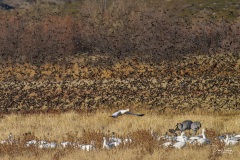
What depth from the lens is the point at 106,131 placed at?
43.1 feet

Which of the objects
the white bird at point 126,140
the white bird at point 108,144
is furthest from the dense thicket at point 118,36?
the white bird at point 108,144

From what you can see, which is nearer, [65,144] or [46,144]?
[65,144]

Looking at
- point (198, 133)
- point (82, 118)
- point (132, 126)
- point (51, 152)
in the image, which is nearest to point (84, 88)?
point (82, 118)

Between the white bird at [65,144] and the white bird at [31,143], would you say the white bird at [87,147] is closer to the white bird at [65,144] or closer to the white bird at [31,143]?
the white bird at [65,144]

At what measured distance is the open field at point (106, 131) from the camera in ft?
30.9

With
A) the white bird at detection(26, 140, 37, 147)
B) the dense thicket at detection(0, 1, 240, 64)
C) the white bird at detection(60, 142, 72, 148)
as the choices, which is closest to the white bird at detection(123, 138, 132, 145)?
the white bird at detection(60, 142, 72, 148)

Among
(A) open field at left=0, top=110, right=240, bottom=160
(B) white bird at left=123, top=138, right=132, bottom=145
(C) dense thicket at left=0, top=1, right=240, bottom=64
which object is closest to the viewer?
(A) open field at left=0, top=110, right=240, bottom=160

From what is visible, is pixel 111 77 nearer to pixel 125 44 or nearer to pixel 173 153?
pixel 125 44

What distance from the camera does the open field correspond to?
943 cm

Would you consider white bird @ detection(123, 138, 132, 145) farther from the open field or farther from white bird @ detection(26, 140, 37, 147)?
white bird @ detection(26, 140, 37, 147)

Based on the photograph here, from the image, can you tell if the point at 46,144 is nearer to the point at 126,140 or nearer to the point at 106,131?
the point at 126,140

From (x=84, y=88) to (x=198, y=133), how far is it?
11110 millimetres

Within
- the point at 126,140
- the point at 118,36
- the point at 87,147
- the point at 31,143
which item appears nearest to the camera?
the point at 87,147

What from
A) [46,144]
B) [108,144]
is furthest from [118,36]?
[108,144]
